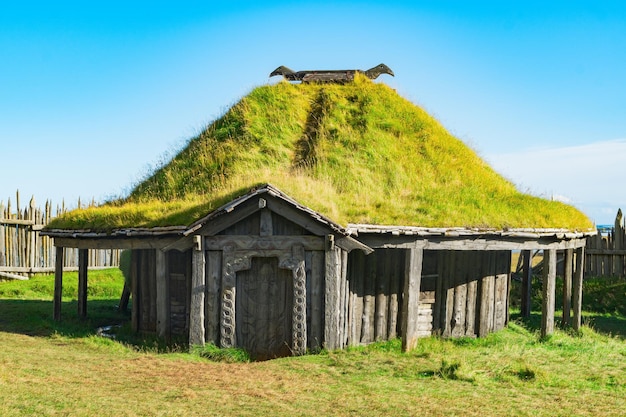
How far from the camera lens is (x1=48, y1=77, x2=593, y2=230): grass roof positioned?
14500 millimetres

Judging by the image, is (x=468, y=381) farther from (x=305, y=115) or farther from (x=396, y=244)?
(x=305, y=115)

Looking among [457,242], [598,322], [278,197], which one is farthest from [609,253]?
[278,197]

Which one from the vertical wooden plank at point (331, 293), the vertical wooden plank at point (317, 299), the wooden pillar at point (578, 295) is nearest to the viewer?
the vertical wooden plank at point (331, 293)

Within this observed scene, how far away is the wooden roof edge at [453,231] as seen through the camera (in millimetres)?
13086

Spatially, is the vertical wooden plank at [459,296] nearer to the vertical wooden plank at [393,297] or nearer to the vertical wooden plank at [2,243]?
the vertical wooden plank at [393,297]

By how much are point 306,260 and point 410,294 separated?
2347 millimetres

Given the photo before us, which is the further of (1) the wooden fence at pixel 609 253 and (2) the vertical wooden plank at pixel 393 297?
(1) the wooden fence at pixel 609 253

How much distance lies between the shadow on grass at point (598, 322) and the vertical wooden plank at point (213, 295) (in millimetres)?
9170

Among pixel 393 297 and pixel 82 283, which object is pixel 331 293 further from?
pixel 82 283

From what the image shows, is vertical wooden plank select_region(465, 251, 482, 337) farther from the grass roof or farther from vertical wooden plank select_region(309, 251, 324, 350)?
vertical wooden plank select_region(309, 251, 324, 350)

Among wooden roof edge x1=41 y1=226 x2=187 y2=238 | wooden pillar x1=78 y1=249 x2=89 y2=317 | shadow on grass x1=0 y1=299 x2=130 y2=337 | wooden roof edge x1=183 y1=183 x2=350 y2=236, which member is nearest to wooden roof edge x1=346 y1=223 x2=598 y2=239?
wooden roof edge x1=183 y1=183 x2=350 y2=236

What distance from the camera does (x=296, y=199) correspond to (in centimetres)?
1322

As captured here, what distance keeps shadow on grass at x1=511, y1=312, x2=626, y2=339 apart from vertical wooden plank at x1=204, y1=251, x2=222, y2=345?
361 inches

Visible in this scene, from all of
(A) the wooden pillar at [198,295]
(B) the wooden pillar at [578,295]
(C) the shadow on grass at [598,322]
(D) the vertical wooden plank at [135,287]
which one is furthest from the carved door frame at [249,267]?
(B) the wooden pillar at [578,295]
